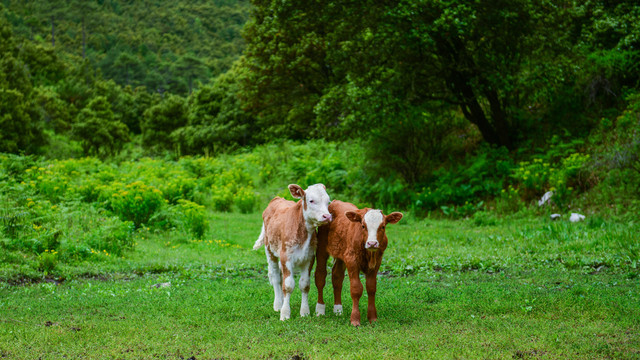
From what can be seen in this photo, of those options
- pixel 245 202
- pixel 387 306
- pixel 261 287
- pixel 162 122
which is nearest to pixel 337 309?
pixel 387 306

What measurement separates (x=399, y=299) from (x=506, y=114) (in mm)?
13343

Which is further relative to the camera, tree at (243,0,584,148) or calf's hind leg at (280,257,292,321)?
tree at (243,0,584,148)

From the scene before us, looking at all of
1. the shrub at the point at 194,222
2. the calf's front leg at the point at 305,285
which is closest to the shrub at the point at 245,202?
the shrub at the point at 194,222

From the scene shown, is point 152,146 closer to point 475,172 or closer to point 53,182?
point 53,182

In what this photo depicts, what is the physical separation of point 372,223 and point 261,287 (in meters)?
3.39

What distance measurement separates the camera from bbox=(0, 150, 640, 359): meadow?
5.48 m

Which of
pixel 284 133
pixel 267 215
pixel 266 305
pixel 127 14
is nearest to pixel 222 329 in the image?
pixel 266 305

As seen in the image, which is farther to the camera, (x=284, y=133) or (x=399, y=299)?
(x=284, y=133)

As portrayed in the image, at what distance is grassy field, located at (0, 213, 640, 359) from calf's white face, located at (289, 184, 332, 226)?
1.28m

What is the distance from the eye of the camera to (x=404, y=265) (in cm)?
1023

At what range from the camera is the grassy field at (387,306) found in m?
5.37

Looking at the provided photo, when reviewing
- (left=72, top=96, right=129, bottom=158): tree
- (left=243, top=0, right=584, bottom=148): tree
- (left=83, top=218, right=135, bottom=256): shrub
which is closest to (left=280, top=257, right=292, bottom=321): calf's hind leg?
(left=83, top=218, right=135, bottom=256): shrub

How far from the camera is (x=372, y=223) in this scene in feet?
20.1

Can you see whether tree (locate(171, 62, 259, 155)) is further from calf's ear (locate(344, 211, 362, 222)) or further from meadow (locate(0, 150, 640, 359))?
calf's ear (locate(344, 211, 362, 222))
